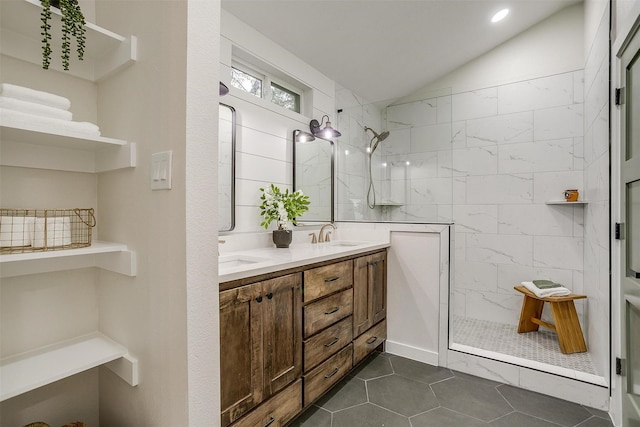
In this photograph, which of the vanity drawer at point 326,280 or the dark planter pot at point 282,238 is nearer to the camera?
the vanity drawer at point 326,280

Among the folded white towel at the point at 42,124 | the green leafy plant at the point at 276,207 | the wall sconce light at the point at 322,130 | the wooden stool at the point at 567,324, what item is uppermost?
the wall sconce light at the point at 322,130

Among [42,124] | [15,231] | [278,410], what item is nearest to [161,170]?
[42,124]

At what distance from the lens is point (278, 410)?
161cm

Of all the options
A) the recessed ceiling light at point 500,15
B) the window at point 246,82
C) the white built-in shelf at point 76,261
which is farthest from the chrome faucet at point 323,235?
the recessed ceiling light at point 500,15

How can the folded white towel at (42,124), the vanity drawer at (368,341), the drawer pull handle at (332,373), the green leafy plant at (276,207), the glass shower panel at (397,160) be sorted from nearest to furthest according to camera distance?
the folded white towel at (42,124), the drawer pull handle at (332,373), the vanity drawer at (368,341), the green leafy plant at (276,207), the glass shower panel at (397,160)

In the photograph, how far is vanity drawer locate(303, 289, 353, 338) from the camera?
1812 mm

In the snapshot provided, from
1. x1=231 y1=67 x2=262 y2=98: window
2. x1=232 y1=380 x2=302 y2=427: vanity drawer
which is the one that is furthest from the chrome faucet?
x1=232 y1=380 x2=302 y2=427: vanity drawer

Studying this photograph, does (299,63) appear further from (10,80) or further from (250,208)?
(10,80)

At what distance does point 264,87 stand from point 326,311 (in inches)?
72.5

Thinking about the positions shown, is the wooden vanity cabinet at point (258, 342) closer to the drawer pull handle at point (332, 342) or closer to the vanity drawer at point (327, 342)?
the vanity drawer at point (327, 342)

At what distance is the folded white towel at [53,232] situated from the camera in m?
1.06

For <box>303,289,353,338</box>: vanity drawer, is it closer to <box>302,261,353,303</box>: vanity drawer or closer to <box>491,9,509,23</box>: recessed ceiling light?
<box>302,261,353,303</box>: vanity drawer

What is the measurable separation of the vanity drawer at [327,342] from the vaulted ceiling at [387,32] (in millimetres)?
2234

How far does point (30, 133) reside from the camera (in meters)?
1.03
